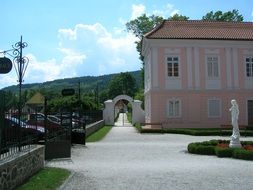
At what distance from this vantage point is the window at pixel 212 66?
4241 centimetres

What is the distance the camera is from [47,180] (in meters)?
11.1

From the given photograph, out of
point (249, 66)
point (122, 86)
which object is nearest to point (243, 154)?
point (249, 66)

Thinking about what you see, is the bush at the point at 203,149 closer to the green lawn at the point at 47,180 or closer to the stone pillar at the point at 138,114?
the green lawn at the point at 47,180

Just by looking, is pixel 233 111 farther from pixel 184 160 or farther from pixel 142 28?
pixel 142 28

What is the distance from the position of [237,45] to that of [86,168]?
31.3 meters

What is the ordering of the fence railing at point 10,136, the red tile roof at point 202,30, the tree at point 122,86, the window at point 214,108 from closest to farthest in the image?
the fence railing at point 10,136 < the red tile roof at point 202,30 < the window at point 214,108 < the tree at point 122,86

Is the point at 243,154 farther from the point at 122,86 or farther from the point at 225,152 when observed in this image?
the point at 122,86

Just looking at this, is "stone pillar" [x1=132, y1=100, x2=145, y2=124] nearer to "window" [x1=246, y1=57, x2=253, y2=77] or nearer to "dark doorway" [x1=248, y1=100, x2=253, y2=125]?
"dark doorway" [x1=248, y1=100, x2=253, y2=125]

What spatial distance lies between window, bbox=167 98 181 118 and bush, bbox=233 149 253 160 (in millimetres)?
24423

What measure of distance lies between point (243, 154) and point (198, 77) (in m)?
25.6

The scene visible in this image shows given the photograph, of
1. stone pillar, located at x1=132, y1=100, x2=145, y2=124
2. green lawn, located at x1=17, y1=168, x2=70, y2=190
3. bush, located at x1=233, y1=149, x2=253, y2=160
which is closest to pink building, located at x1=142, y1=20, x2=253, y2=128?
stone pillar, located at x1=132, y1=100, x2=145, y2=124

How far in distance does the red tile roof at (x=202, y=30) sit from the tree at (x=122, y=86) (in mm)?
81962

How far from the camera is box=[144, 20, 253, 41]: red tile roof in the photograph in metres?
41.9

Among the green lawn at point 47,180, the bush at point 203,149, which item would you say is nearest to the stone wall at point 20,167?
the green lawn at point 47,180
